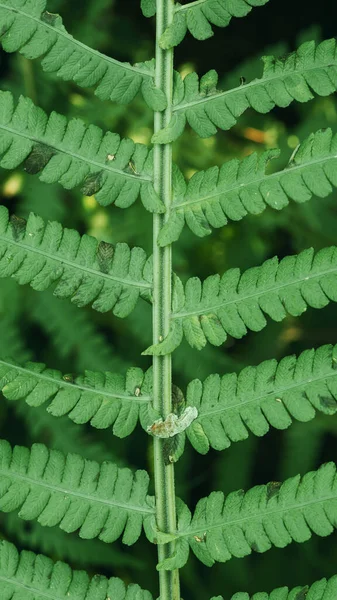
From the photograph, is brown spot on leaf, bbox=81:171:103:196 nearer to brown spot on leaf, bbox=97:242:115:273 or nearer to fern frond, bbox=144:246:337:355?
brown spot on leaf, bbox=97:242:115:273

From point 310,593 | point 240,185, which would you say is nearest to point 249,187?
point 240,185

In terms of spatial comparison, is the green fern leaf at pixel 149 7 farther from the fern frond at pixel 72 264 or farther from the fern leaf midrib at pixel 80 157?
the fern frond at pixel 72 264

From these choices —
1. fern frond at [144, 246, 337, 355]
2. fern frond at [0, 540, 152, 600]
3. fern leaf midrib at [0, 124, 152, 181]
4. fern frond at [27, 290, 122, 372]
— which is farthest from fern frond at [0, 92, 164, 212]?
fern frond at [27, 290, 122, 372]

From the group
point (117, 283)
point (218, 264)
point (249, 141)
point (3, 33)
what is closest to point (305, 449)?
point (218, 264)

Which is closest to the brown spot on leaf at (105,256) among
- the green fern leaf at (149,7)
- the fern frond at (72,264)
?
the fern frond at (72,264)

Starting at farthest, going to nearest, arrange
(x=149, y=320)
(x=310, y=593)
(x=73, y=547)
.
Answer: (x=149, y=320)
(x=73, y=547)
(x=310, y=593)

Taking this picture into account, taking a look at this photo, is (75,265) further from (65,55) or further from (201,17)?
(201,17)
